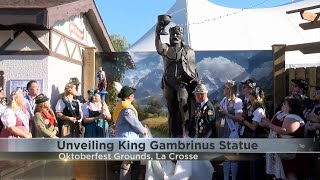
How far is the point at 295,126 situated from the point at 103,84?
7.28 meters

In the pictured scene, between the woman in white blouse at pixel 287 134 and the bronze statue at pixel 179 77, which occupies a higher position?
the bronze statue at pixel 179 77

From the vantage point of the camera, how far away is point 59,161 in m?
4.47

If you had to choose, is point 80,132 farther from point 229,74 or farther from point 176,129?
point 229,74

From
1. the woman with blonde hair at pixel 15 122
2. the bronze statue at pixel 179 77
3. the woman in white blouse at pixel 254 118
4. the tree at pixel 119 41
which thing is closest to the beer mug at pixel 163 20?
the bronze statue at pixel 179 77

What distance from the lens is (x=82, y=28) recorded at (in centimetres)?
1278

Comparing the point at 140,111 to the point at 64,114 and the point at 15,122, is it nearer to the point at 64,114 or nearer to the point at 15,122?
the point at 64,114

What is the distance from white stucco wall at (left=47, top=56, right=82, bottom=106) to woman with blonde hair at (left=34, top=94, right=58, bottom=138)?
4.21 m

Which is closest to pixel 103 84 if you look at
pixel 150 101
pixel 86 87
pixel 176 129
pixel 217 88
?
pixel 86 87

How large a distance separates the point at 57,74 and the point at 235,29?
8.60 m

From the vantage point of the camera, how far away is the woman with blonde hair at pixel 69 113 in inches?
298

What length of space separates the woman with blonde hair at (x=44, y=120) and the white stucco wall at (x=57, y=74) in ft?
13.8

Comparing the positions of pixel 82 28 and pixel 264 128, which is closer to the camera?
pixel 264 128

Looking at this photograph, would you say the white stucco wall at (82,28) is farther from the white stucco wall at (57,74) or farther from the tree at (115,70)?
the tree at (115,70)

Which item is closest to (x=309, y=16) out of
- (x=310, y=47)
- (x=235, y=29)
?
(x=310, y=47)
